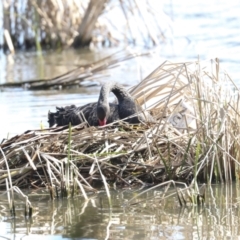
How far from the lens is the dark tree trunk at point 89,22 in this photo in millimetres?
15789

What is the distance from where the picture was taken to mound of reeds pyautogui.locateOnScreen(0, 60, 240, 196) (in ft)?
19.9

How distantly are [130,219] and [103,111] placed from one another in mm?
2327

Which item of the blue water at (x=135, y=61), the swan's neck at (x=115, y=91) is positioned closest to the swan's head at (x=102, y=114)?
the swan's neck at (x=115, y=91)

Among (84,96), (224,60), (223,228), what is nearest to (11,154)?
(223,228)

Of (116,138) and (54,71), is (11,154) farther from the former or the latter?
(54,71)

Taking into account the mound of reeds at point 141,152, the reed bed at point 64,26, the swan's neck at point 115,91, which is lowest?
the mound of reeds at point 141,152

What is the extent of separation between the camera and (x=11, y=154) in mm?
6355

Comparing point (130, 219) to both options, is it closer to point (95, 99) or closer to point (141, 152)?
point (141, 152)

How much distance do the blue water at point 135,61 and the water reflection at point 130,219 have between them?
2.71 meters

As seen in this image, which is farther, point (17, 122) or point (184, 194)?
point (17, 122)

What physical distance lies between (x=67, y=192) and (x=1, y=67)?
30.7 ft

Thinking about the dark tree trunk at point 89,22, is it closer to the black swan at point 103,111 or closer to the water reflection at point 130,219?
the black swan at point 103,111

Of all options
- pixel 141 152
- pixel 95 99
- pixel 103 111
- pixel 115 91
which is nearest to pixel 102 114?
pixel 103 111

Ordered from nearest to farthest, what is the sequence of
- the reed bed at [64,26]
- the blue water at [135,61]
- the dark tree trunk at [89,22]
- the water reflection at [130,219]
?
the water reflection at [130,219], the blue water at [135,61], the dark tree trunk at [89,22], the reed bed at [64,26]
